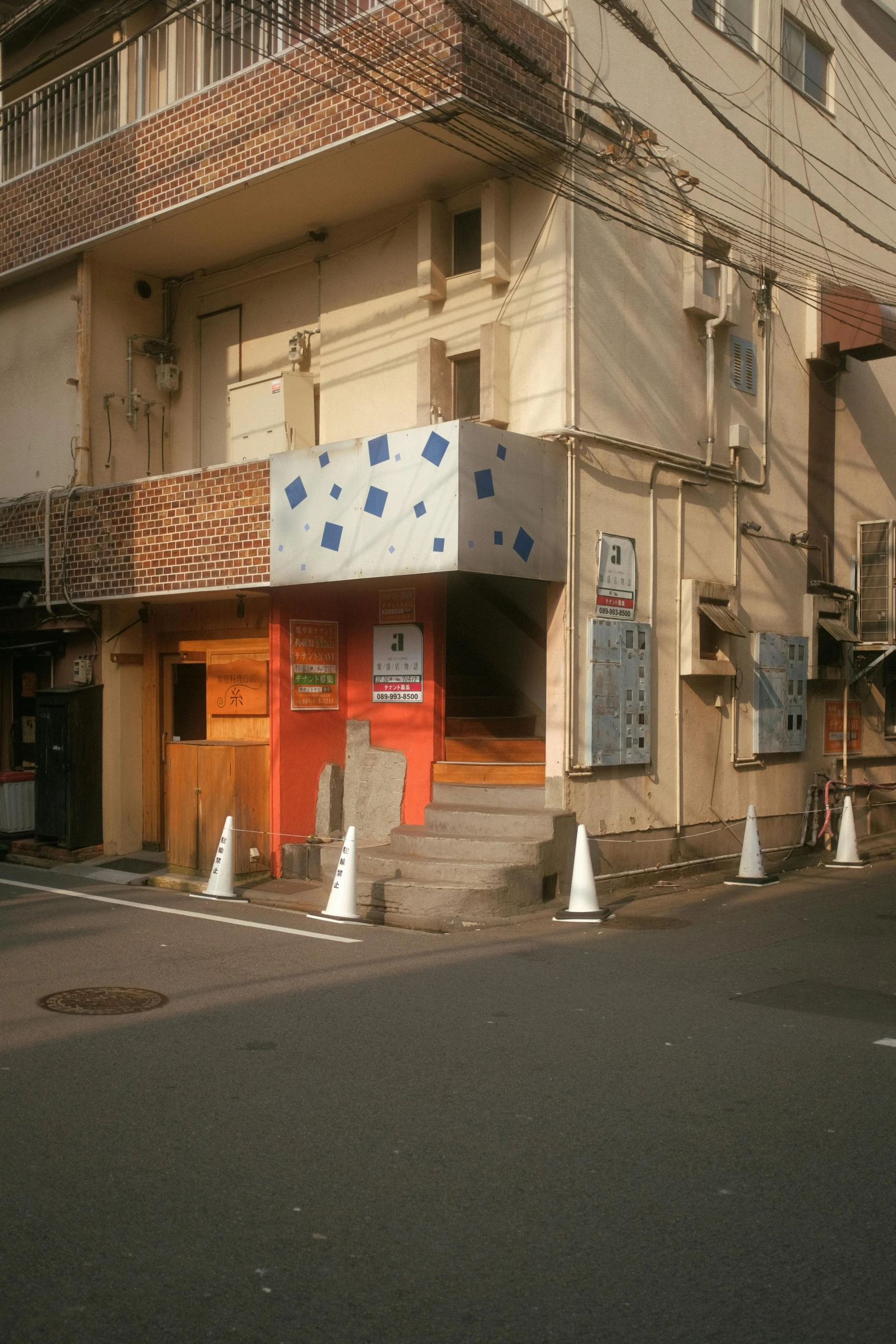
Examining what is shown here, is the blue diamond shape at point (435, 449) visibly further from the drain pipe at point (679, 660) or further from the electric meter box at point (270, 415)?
the drain pipe at point (679, 660)

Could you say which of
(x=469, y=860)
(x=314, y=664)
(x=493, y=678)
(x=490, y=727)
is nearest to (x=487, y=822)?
(x=469, y=860)

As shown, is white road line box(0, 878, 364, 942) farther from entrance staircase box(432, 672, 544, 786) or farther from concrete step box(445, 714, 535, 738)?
concrete step box(445, 714, 535, 738)

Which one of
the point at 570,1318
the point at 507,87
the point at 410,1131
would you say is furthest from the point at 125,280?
the point at 570,1318

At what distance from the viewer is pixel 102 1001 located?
7.89m

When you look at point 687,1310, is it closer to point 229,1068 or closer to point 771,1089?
point 771,1089

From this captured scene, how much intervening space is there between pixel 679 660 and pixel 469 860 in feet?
12.4

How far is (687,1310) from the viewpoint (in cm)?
389

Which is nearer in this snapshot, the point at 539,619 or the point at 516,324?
the point at 516,324

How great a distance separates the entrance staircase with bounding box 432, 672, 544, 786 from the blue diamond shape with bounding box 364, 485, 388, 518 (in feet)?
7.88

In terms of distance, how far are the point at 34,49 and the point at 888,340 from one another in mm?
13428

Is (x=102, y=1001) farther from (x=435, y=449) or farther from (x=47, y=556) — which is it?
(x=47, y=556)

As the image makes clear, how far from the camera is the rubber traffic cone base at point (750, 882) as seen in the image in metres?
13.6

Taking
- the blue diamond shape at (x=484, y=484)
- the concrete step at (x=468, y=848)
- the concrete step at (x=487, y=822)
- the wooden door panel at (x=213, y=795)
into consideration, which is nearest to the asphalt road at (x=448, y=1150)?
the concrete step at (x=468, y=848)

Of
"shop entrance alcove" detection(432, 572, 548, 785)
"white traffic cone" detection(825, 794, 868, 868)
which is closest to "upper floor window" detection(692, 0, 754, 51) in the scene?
"shop entrance alcove" detection(432, 572, 548, 785)
